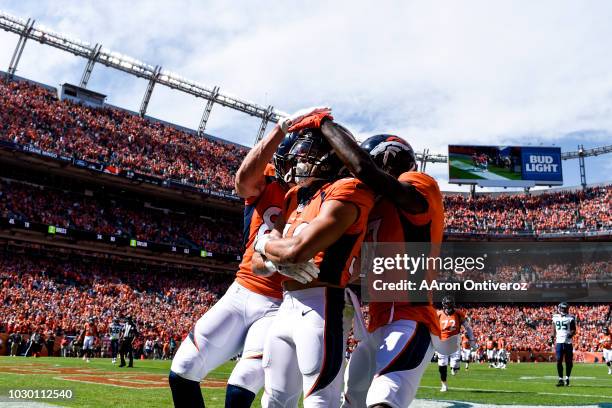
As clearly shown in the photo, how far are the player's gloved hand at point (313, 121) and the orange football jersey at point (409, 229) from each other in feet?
1.92

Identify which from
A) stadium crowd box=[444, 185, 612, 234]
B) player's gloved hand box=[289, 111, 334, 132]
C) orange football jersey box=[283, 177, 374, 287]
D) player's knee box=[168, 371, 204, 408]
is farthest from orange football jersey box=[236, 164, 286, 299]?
stadium crowd box=[444, 185, 612, 234]

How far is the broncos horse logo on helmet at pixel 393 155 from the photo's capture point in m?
3.61

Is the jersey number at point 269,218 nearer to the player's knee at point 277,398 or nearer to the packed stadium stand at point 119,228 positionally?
the player's knee at point 277,398

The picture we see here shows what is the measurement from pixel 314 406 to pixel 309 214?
1036 millimetres

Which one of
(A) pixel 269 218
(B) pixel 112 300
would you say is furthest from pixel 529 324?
(A) pixel 269 218

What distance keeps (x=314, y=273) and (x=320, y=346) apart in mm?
378

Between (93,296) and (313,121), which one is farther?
(93,296)

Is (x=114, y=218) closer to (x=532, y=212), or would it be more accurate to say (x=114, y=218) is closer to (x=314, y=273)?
(x=314, y=273)

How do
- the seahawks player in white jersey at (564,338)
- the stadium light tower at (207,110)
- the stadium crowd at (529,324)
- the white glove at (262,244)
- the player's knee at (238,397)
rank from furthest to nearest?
the stadium light tower at (207,110)
the stadium crowd at (529,324)
the seahawks player in white jersey at (564,338)
the player's knee at (238,397)
the white glove at (262,244)

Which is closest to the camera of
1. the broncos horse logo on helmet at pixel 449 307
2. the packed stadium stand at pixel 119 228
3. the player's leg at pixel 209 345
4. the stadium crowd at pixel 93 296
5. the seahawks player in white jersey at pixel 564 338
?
the player's leg at pixel 209 345

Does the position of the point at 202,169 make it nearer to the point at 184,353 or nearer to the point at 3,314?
the point at 3,314

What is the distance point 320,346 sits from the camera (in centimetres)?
301

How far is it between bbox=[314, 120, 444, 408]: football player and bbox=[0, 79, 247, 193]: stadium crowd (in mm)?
33749

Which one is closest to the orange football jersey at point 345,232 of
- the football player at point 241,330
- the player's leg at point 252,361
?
the football player at point 241,330
